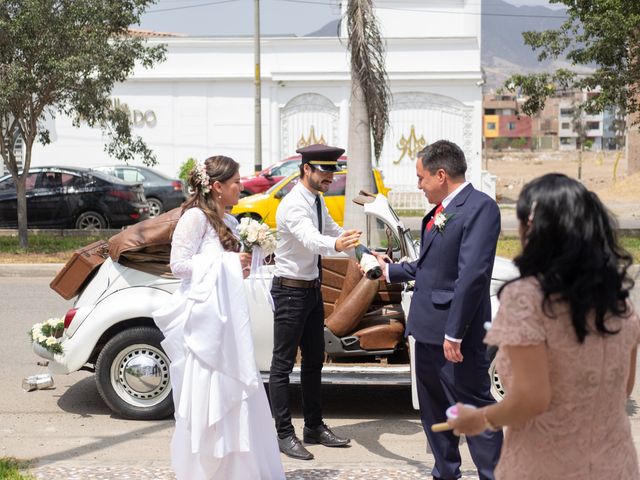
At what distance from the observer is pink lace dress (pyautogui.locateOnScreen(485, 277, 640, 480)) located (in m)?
2.99

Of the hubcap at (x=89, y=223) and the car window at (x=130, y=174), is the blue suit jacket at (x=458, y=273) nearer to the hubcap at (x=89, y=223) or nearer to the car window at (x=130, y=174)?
the hubcap at (x=89, y=223)

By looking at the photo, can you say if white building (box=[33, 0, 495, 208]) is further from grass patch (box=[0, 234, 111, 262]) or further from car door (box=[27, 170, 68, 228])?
grass patch (box=[0, 234, 111, 262])


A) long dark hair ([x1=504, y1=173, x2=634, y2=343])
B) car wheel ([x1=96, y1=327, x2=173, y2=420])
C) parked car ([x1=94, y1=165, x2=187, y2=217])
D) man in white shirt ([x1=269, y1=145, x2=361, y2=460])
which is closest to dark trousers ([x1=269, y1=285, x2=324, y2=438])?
man in white shirt ([x1=269, y1=145, x2=361, y2=460])

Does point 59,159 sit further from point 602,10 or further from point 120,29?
point 602,10

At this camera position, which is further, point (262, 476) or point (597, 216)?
point (262, 476)

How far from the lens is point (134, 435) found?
22.6ft

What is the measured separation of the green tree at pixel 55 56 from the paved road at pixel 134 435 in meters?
9.18

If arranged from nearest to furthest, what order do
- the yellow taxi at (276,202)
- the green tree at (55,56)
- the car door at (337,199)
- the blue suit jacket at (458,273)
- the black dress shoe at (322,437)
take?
the blue suit jacket at (458,273)
the black dress shoe at (322,437)
the green tree at (55,56)
the yellow taxi at (276,202)
the car door at (337,199)

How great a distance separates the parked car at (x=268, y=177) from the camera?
25.0 metres

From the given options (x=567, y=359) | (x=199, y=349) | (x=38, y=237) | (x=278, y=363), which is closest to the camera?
(x=567, y=359)

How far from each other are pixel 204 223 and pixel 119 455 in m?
1.85

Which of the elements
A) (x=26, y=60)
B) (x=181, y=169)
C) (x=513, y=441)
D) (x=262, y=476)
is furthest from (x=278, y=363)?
(x=181, y=169)

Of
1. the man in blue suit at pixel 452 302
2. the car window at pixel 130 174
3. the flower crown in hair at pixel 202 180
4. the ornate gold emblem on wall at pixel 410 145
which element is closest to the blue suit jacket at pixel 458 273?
the man in blue suit at pixel 452 302

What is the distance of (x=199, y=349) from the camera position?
517 cm
